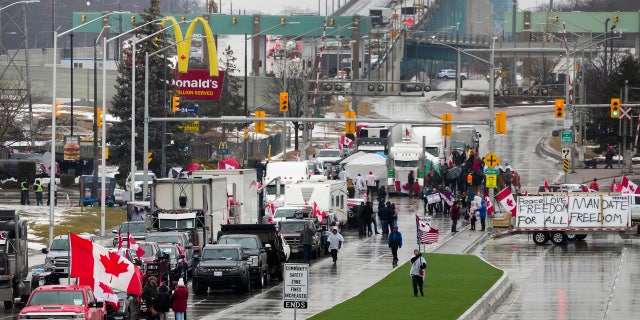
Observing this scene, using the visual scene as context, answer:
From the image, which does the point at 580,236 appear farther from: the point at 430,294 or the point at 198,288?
the point at 198,288

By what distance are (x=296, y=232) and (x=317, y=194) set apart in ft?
24.4

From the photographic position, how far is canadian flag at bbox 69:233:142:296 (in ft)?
104

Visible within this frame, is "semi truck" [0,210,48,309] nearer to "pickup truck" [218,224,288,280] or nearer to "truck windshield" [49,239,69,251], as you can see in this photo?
"truck windshield" [49,239,69,251]

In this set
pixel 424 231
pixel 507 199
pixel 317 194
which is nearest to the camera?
pixel 424 231

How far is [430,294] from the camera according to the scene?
38.0 m

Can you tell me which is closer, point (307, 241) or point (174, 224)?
point (174, 224)

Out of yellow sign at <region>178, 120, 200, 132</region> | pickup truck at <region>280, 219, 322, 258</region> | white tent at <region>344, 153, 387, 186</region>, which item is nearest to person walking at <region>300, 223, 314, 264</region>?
pickup truck at <region>280, 219, 322, 258</region>

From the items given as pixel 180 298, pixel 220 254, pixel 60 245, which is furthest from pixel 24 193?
pixel 180 298

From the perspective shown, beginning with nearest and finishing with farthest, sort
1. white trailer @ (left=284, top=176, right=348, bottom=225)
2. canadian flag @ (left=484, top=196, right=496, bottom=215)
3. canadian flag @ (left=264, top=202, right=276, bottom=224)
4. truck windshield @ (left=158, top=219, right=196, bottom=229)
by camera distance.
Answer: truck windshield @ (left=158, top=219, right=196, bottom=229), white trailer @ (left=284, top=176, right=348, bottom=225), canadian flag @ (left=264, top=202, right=276, bottom=224), canadian flag @ (left=484, top=196, right=496, bottom=215)

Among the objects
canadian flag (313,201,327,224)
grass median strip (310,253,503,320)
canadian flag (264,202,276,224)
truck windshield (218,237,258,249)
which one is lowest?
grass median strip (310,253,503,320)

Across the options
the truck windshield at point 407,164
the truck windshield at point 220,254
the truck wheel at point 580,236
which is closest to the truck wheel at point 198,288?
the truck windshield at point 220,254

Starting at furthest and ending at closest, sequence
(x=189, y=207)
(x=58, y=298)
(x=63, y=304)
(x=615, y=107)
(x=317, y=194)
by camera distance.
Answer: (x=615, y=107) → (x=317, y=194) → (x=189, y=207) → (x=58, y=298) → (x=63, y=304)

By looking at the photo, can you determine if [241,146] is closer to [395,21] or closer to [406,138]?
[406,138]

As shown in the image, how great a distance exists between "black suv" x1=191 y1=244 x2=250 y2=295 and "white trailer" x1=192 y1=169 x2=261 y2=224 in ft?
37.1
